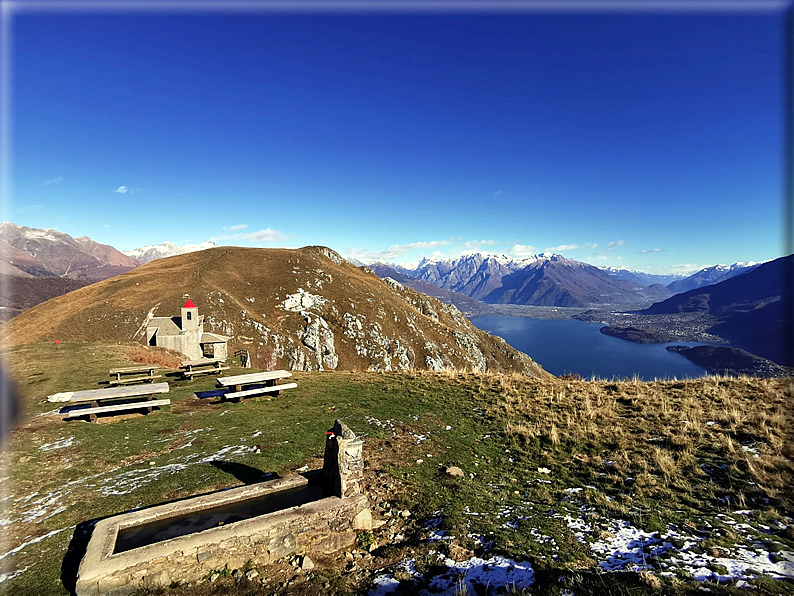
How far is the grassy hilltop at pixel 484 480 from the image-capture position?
7383 mm

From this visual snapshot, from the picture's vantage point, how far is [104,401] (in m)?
17.4

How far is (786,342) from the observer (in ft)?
16.4

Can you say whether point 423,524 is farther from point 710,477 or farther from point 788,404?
point 788,404

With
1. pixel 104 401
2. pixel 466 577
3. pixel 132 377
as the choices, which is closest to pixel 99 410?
pixel 104 401

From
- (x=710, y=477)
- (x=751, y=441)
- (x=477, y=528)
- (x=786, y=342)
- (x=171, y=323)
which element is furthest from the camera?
(x=171, y=323)

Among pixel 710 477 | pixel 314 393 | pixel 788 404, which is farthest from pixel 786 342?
pixel 314 393

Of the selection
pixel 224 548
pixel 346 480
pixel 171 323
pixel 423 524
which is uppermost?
pixel 171 323

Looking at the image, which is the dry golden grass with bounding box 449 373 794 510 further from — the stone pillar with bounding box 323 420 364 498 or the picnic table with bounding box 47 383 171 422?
the picnic table with bounding box 47 383 171 422

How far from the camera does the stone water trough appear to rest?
6.96m

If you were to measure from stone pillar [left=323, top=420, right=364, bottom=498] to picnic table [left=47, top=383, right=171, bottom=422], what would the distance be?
11.1m

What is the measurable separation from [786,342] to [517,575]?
6343 millimetres

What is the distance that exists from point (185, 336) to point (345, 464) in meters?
34.5

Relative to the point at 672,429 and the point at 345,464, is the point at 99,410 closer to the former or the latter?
the point at 345,464

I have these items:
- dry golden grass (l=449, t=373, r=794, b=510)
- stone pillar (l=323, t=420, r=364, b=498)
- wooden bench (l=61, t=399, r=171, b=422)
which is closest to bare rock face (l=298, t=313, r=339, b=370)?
dry golden grass (l=449, t=373, r=794, b=510)
